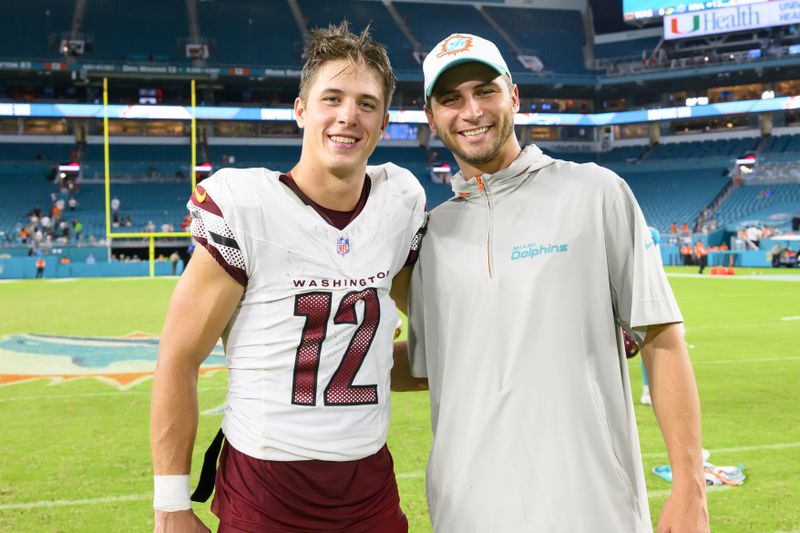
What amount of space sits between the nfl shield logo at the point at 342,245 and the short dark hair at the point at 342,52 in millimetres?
497

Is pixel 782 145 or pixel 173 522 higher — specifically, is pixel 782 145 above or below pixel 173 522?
above

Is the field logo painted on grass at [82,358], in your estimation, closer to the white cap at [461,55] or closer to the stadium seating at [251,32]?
the white cap at [461,55]

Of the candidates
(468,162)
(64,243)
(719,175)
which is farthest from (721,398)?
(719,175)

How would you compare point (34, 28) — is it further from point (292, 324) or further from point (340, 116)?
point (292, 324)

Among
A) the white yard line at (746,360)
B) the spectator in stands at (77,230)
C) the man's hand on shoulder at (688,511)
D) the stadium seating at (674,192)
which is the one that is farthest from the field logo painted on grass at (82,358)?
the stadium seating at (674,192)

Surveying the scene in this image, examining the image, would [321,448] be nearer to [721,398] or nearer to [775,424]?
[775,424]

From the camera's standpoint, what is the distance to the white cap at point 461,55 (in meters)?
2.36

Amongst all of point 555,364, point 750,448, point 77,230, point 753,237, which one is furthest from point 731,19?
point 555,364

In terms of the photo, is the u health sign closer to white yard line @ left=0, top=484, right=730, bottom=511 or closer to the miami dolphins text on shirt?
white yard line @ left=0, top=484, right=730, bottom=511

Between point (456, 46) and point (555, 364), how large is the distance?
1.04 m

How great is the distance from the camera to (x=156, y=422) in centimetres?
220

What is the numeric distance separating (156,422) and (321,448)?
0.49 meters

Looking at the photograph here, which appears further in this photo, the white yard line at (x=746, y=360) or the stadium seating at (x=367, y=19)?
the stadium seating at (x=367, y=19)

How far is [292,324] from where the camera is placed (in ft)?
7.47
